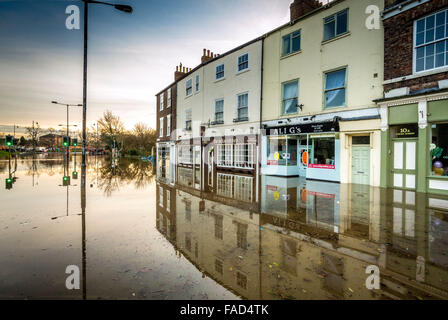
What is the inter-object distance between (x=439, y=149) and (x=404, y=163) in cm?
140

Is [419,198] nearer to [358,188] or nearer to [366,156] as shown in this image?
[358,188]

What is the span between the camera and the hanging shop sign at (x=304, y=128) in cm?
1367

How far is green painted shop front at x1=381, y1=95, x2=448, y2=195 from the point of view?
10047mm

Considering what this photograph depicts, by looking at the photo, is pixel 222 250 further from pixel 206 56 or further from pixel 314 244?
pixel 206 56

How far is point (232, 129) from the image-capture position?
2078cm

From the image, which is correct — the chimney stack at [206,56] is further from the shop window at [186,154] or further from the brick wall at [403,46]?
the brick wall at [403,46]

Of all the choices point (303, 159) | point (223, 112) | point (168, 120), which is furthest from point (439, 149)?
point (168, 120)

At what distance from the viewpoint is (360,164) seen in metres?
13.0

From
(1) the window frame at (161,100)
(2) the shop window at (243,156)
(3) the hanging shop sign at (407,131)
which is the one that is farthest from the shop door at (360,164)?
(1) the window frame at (161,100)

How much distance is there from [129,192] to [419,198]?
11107 mm

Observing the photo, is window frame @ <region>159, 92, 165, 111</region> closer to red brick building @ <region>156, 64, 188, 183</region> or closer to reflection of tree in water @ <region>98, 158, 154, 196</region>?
red brick building @ <region>156, 64, 188, 183</region>

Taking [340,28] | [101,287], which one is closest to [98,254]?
[101,287]
